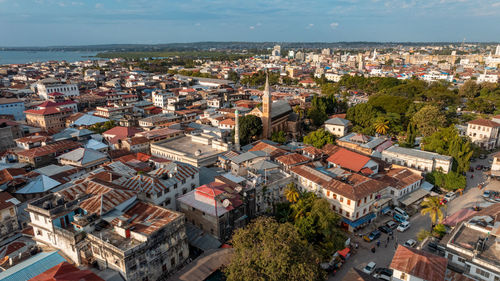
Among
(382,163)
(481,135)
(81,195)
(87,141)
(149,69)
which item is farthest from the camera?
(149,69)

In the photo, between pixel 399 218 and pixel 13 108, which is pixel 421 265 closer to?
pixel 399 218

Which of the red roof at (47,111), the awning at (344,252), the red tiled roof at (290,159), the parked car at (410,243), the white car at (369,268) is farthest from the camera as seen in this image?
the red roof at (47,111)

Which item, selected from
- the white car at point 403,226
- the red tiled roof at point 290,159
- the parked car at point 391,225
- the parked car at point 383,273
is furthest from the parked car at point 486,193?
the red tiled roof at point 290,159

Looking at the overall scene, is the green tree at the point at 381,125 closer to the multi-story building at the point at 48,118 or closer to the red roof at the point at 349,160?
the red roof at the point at 349,160

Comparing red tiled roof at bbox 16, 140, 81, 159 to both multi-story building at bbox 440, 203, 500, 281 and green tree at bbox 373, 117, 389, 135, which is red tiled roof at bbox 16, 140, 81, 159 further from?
green tree at bbox 373, 117, 389, 135

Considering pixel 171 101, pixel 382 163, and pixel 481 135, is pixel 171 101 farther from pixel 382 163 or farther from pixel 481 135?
pixel 481 135

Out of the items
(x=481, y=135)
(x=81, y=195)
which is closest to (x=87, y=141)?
(x=81, y=195)

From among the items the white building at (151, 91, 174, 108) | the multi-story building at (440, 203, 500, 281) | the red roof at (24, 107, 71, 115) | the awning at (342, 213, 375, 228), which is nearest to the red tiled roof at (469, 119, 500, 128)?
the multi-story building at (440, 203, 500, 281)
